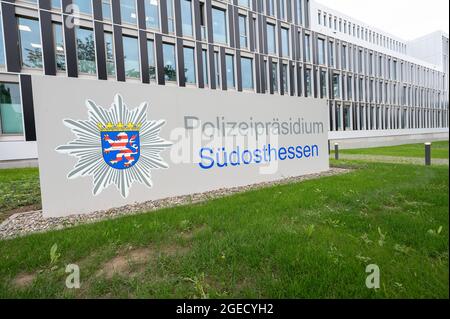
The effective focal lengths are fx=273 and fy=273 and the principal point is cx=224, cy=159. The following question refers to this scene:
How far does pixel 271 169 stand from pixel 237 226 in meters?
4.65

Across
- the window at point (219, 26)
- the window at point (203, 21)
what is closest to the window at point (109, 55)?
the window at point (203, 21)

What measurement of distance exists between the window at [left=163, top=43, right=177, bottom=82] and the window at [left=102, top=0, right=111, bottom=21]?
417 cm

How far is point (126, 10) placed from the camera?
19.5 m

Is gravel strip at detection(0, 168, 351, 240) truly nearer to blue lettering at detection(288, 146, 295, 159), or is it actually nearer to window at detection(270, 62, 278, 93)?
blue lettering at detection(288, 146, 295, 159)

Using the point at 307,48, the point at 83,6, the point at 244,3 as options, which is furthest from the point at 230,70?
the point at 83,6

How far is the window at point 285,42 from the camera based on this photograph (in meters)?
27.8

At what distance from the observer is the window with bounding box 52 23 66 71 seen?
1722 centimetres

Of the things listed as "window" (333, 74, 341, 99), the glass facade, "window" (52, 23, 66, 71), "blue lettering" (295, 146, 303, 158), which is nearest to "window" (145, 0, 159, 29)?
the glass facade

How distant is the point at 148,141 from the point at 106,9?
17.1 meters

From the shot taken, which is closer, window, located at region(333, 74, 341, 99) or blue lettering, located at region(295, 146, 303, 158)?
blue lettering, located at region(295, 146, 303, 158)

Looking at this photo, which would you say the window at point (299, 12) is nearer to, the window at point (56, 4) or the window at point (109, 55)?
the window at point (109, 55)

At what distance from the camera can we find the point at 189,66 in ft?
72.7

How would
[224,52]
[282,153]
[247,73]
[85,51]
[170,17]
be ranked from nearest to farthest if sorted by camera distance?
1. [282,153]
2. [85,51]
3. [170,17]
4. [224,52]
5. [247,73]

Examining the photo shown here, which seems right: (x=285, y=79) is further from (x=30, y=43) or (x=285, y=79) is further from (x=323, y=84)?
(x=30, y=43)
